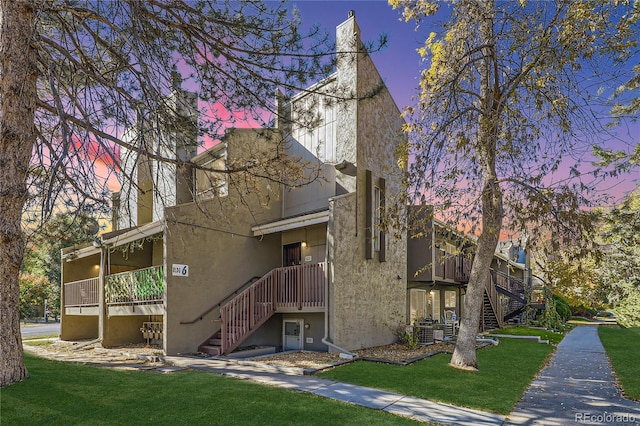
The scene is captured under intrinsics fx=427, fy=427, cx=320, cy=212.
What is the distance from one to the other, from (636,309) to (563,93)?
2169cm

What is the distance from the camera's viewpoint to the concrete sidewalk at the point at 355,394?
21.6 feet

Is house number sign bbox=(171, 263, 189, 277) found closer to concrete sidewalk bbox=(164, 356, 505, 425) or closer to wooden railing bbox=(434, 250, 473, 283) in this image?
concrete sidewalk bbox=(164, 356, 505, 425)

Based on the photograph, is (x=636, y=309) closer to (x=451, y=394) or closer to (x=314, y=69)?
(x=451, y=394)

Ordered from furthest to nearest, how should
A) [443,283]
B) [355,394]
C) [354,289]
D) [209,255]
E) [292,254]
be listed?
[443,283] → [292,254] → [209,255] → [354,289] → [355,394]

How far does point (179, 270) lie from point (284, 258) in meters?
4.50

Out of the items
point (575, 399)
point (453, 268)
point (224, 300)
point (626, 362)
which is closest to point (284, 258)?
point (224, 300)

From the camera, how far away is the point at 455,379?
30.4 ft

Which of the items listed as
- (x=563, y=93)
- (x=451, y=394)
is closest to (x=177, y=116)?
(x=451, y=394)

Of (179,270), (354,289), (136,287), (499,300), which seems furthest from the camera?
(499,300)

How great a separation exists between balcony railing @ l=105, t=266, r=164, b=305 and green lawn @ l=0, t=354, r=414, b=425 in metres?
4.62

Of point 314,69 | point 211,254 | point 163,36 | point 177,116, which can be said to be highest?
point 163,36

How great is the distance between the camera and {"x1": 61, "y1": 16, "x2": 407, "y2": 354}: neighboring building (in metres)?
12.5

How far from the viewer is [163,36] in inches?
309

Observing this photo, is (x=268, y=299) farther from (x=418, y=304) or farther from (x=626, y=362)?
(x=626, y=362)
